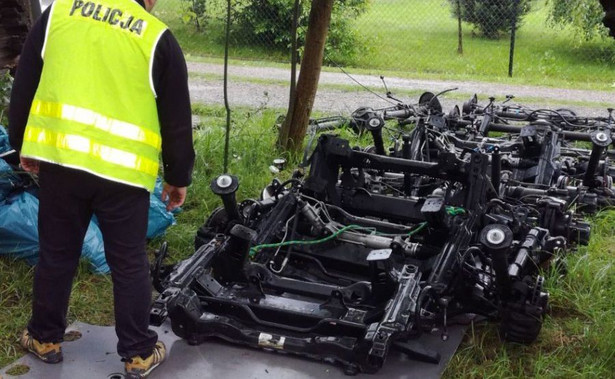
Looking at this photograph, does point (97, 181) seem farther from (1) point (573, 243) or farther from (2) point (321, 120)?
(2) point (321, 120)

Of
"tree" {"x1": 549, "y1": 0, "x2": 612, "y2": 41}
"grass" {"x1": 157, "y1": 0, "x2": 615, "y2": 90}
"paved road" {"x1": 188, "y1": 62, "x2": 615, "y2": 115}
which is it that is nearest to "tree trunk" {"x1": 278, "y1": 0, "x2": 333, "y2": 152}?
"paved road" {"x1": 188, "y1": 62, "x2": 615, "y2": 115}

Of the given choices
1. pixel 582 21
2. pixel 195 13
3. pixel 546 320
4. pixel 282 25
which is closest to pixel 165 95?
pixel 546 320

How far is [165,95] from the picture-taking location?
3527 millimetres

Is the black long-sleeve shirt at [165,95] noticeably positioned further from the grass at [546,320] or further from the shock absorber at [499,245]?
the shock absorber at [499,245]

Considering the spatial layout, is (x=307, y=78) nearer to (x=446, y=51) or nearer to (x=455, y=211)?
(x=455, y=211)

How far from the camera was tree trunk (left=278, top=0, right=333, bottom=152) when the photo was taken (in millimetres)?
7070

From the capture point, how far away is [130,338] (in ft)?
12.4

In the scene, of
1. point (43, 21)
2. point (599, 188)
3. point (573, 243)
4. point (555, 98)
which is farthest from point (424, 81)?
point (43, 21)

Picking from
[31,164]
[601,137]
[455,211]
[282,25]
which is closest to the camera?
[31,164]

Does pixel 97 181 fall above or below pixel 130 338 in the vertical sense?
above

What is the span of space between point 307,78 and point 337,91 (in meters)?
6.03

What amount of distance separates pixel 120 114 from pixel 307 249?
5.92ft

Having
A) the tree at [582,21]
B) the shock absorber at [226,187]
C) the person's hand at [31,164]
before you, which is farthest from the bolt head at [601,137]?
the tree at [582,21]

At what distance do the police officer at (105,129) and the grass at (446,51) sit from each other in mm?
12607
